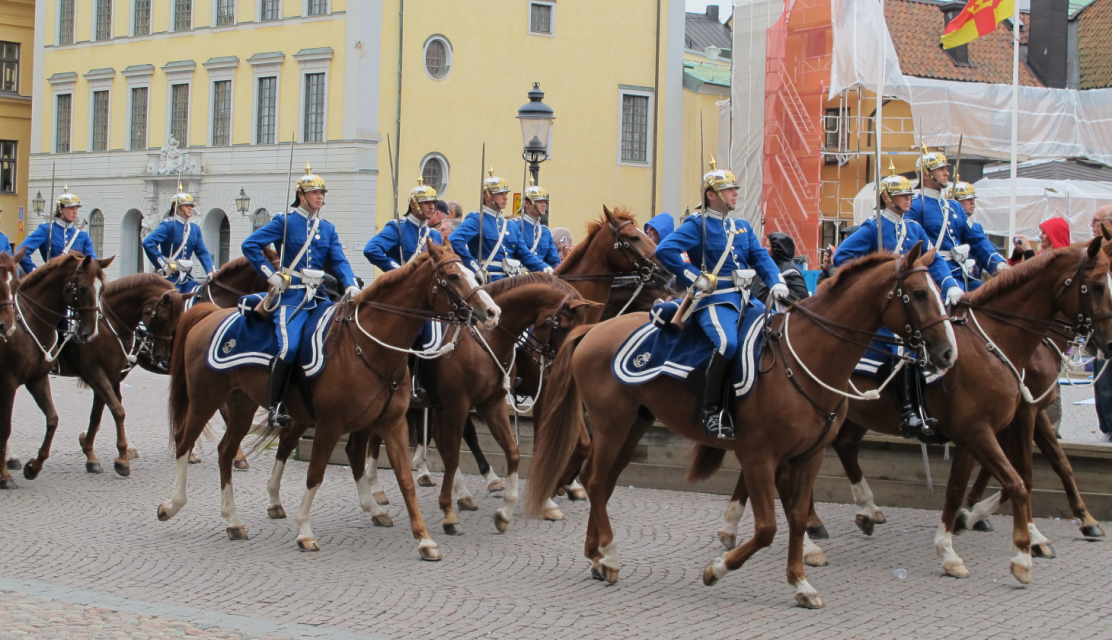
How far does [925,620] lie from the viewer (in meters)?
7.82

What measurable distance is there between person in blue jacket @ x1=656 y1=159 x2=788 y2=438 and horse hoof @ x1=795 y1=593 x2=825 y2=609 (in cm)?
123

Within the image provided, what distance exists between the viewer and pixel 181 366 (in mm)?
11422

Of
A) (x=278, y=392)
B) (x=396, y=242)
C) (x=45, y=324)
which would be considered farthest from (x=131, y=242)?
(x=278, y=392)

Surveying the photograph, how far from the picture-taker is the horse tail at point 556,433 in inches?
372

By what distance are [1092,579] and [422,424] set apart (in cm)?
651

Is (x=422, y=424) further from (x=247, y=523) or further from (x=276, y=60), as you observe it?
(x=276, y=60)

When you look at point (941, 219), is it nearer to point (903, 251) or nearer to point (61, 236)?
point (903, 251)

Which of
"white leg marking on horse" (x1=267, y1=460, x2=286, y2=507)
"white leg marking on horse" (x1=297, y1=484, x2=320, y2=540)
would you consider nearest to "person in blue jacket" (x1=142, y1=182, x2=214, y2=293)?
"white leg marking on horse" (x1=267, y1=460, x2=286, y2=507)

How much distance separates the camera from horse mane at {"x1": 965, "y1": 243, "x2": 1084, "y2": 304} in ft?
30.3

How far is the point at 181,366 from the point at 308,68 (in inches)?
1265

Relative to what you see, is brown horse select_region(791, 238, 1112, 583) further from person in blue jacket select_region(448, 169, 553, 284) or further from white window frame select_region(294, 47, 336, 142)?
white window frame select_region(294, 47, 336, 142)

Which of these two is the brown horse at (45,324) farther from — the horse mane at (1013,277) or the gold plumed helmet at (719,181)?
the horse mane at (1013,277)

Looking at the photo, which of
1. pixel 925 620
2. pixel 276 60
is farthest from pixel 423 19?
pixel 925 620

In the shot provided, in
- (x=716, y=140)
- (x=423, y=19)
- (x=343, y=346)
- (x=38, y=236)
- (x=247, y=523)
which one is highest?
(x=423, y=19)
